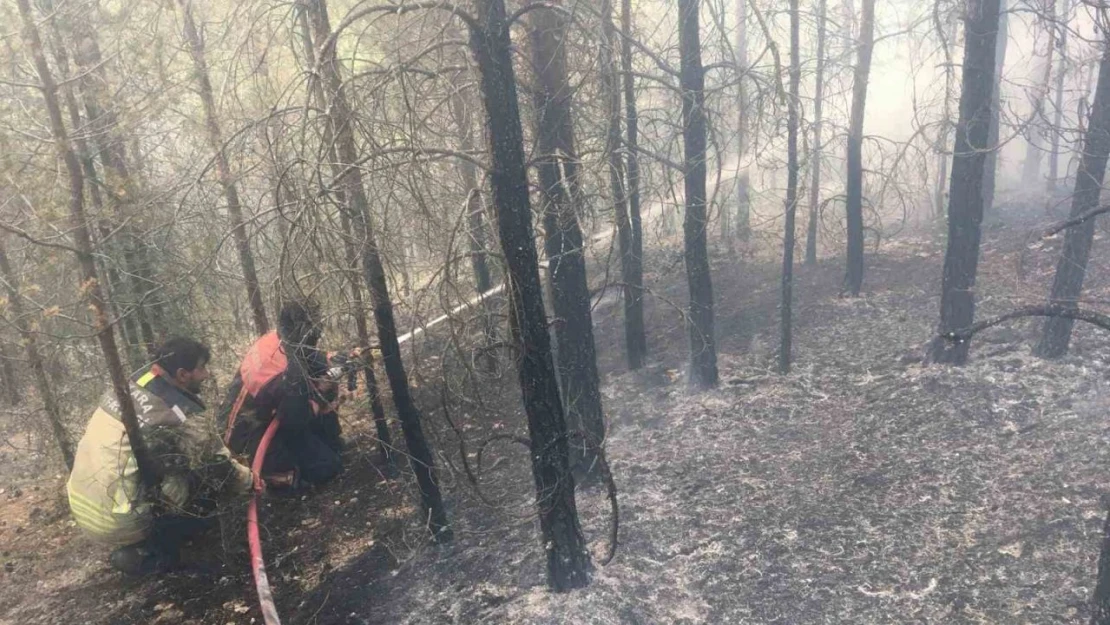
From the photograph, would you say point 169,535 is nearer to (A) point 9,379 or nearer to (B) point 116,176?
(B) point 116,176

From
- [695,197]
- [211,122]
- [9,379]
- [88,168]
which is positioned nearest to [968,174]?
[695,197]

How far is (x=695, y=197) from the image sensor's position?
8.17 meters

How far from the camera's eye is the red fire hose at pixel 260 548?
16.3 ft

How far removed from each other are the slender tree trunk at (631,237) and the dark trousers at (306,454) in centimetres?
368

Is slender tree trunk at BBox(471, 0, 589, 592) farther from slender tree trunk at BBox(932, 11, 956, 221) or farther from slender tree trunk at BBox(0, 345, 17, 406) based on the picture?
slender tree trunk at BBox(0, 345, 17, 406)

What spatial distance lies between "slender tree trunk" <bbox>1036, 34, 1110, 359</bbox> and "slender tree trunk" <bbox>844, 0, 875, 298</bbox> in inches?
127

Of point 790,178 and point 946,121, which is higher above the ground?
point 946,121

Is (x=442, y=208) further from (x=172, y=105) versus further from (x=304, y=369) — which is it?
(x=172, y=105)

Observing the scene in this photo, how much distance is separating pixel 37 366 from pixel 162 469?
2197 millimetres

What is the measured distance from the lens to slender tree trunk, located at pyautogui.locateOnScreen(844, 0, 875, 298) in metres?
10.7

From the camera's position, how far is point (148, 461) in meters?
5.47

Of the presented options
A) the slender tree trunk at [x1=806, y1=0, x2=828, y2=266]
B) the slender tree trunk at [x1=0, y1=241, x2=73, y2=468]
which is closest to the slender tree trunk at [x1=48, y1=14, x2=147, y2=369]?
the slender tree trunk at [x1=0, y1=241, x2=73, y2=468]

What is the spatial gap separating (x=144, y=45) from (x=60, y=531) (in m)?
5.08

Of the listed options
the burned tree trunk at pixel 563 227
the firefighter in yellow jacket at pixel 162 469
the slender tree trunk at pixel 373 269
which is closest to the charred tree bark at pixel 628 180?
the burned tree trunk at pixel 563 227
